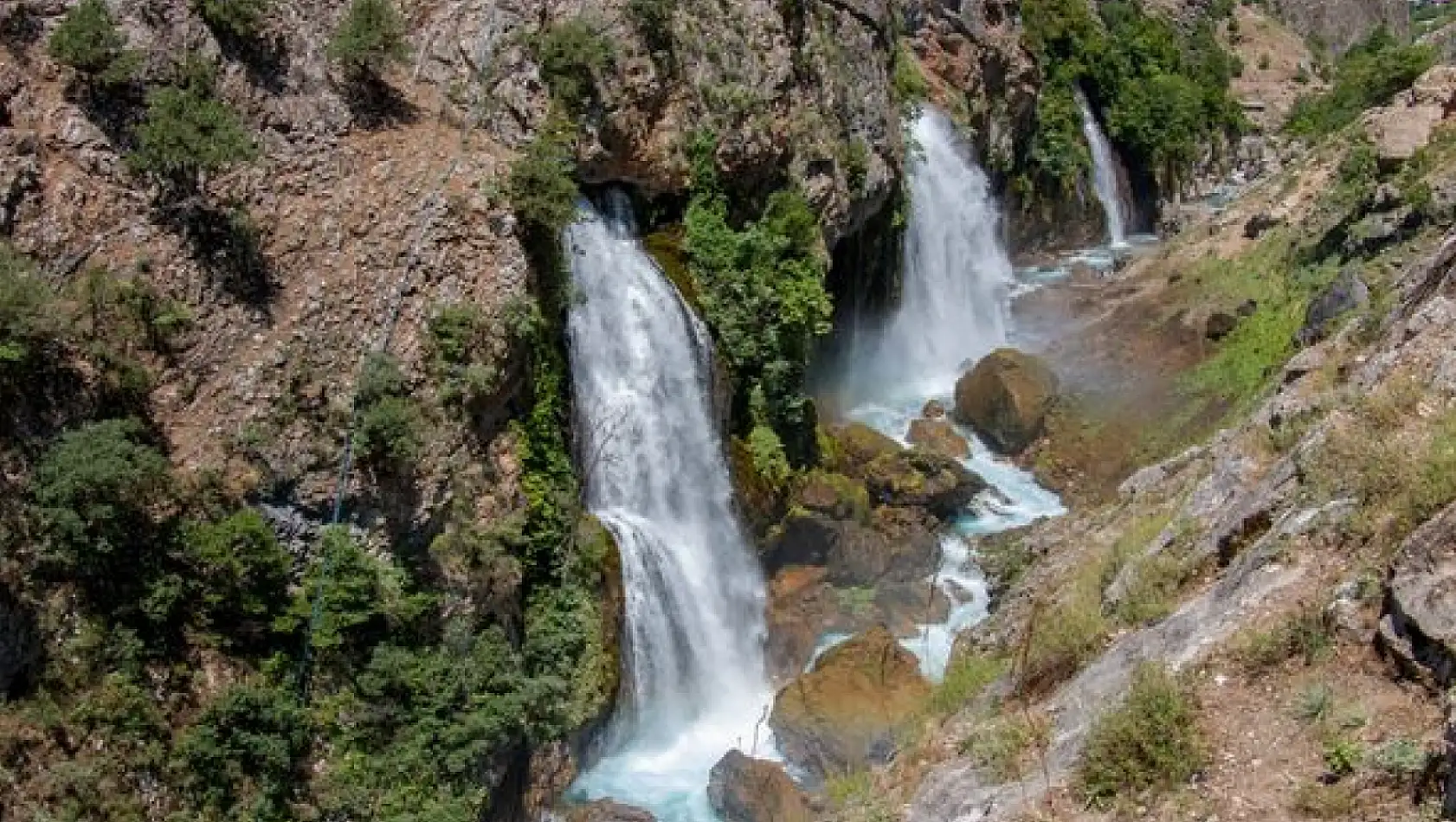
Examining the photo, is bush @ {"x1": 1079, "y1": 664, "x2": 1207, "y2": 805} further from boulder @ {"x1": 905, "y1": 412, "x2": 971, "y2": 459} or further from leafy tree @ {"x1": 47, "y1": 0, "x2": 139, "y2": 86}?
boulder @ {"x1": 905, "y1": 412, "x2": 971, "y2": 459}

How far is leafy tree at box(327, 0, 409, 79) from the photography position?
16.3 m

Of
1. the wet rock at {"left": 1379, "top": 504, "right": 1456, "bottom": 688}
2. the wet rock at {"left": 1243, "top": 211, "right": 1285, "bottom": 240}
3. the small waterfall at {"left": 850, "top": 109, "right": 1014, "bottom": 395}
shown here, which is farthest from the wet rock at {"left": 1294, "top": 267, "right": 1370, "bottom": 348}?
the wet rock at {"left": 1379, "top": 504, "right": 1456, "bottom": 688}

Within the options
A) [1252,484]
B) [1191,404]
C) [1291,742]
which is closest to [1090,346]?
[1191,404]

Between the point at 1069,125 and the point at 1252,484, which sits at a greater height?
the point at 1069,125

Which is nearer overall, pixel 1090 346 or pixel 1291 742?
pixel 1291 742

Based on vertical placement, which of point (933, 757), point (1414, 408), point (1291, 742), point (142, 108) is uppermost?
point (142, 108)

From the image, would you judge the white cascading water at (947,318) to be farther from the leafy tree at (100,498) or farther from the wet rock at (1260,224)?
the leafy tree at (100,498)

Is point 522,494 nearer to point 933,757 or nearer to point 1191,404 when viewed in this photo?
point 933,757

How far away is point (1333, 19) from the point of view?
72500mm

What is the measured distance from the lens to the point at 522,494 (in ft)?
51.3

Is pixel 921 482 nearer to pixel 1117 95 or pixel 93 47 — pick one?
pixel 93 47

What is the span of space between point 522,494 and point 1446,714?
1153cm

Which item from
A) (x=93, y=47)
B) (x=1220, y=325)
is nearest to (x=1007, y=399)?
(x=1220, y=325)

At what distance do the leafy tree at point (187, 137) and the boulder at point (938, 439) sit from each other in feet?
46.1
